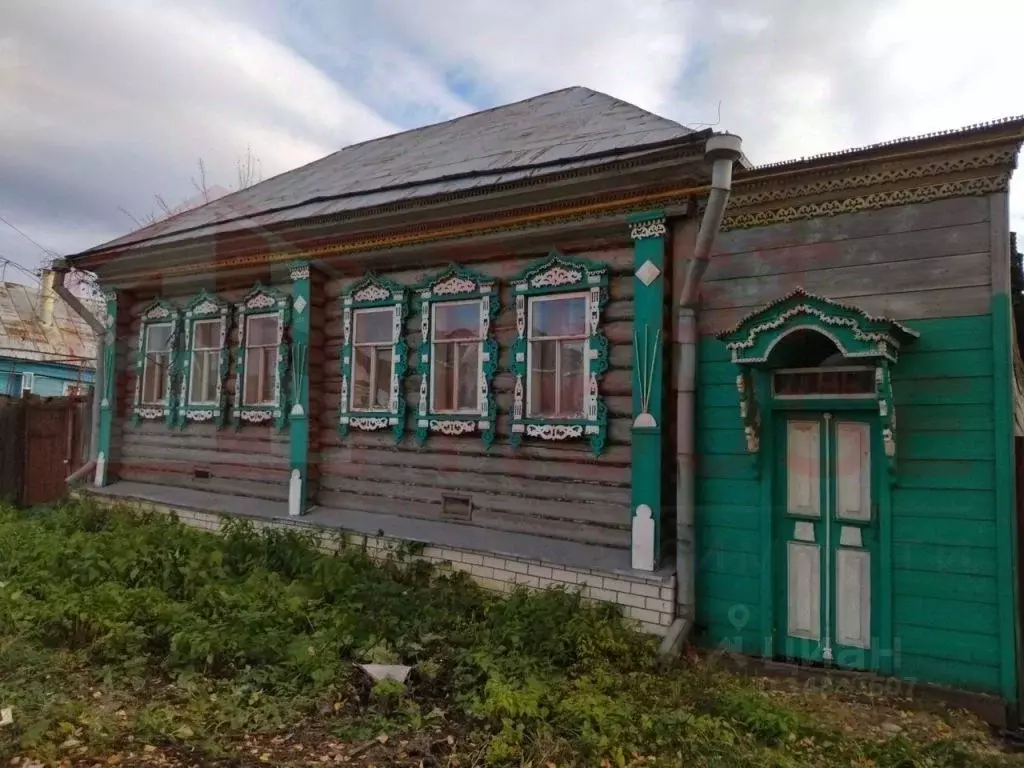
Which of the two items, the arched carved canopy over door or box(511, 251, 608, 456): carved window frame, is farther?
box(511, 251, 608, 456): carved window frame

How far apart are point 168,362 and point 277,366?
94.7 inches

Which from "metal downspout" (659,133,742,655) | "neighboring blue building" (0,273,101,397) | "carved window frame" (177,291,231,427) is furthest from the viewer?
"neighboring blue building" (0,273,101,397)

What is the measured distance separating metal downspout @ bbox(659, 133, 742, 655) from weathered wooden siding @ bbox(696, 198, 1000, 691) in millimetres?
351

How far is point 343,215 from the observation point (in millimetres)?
6938

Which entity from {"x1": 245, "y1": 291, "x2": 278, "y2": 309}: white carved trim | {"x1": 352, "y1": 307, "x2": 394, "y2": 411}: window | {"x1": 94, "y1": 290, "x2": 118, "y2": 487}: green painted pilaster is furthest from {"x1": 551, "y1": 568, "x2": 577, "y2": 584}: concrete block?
{"x1": 94, "y1": 290, "x2": 118, "y2": 487}: green painted pilaster

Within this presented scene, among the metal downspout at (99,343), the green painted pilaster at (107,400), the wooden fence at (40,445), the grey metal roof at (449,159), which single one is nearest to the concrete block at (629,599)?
the grey metal roof at (449,159)

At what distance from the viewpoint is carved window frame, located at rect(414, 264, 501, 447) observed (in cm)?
634

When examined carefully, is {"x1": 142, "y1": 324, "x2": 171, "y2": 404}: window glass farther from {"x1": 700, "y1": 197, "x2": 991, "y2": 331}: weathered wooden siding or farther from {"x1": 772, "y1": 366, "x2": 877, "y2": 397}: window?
{"x1": 772, "y1": 366, "x2": 877, "y2": 397}: window

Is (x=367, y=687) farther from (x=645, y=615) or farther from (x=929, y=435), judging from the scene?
(x=929, y=435)

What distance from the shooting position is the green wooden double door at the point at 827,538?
4660 millimetres

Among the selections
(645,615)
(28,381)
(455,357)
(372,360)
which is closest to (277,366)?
(372,360)

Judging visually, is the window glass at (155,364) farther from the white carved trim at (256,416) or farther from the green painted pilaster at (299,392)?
the green painted pilaster at (299,392)

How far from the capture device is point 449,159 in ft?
24.1

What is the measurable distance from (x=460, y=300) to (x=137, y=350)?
5.66 metres
